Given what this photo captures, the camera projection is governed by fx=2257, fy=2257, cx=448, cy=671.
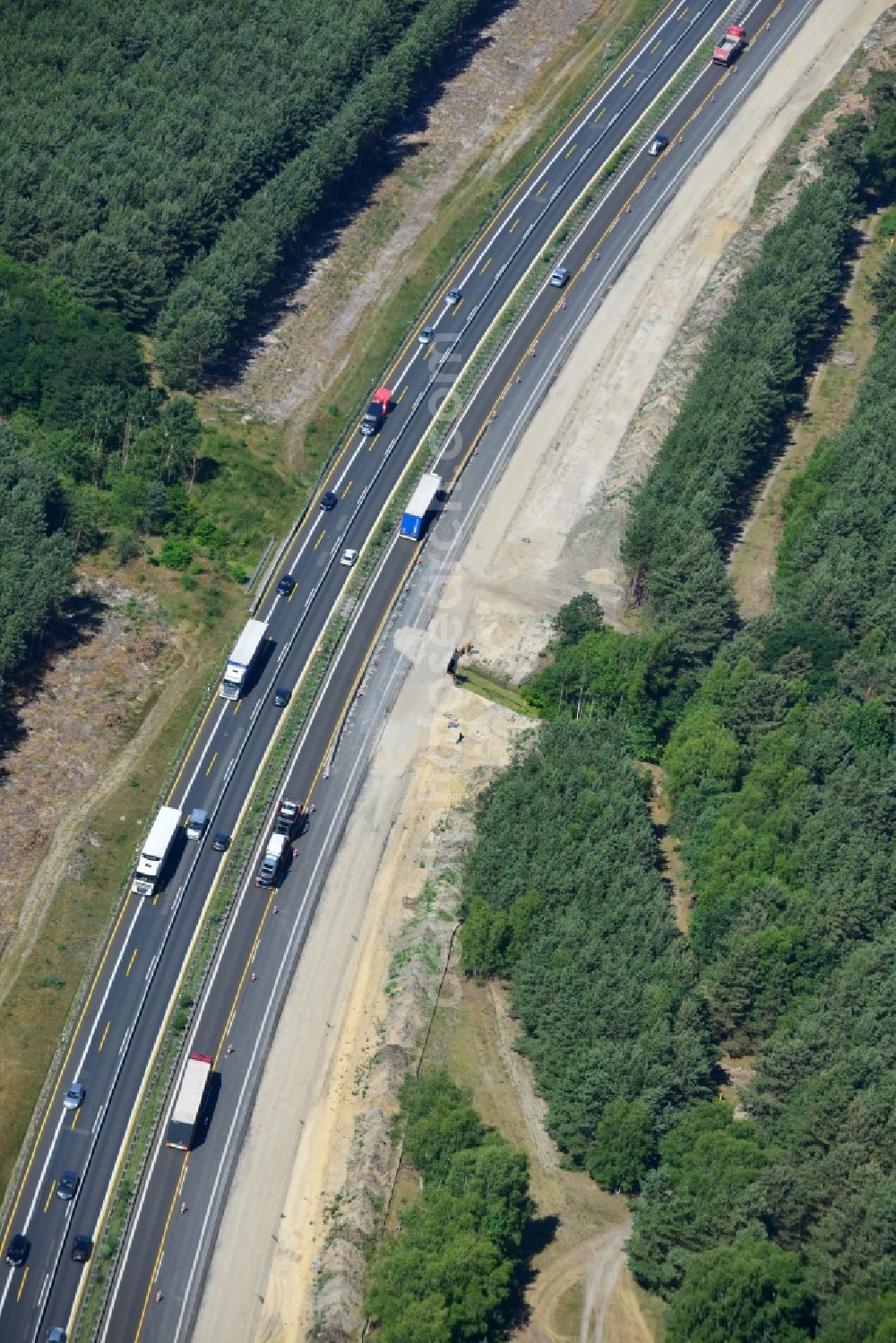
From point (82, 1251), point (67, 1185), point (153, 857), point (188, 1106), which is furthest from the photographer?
point (153, 857)

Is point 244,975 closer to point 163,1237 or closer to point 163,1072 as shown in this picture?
point 163,1072

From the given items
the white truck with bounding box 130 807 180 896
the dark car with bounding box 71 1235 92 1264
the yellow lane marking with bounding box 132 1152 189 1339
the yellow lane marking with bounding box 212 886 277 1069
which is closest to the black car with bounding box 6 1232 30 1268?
the dark car with bounding box 71 1235 92 1264

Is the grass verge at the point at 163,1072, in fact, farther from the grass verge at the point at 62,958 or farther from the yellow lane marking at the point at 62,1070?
the grass verge at the point at 62,958

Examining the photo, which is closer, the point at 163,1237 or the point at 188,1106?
the point at 163,1237

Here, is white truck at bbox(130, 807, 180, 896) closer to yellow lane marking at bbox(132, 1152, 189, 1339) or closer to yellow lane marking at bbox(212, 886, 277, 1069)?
yellow lane marking at bbox(212, 886, 277, 1069)

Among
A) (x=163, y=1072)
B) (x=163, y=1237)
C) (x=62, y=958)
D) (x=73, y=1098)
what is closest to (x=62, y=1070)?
(x=73, y=1098)

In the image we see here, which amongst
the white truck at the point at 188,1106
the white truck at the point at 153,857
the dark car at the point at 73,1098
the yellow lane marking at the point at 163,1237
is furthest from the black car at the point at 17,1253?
the white truck at the point at 153,857

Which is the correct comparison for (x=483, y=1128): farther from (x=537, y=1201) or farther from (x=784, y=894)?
(x=784, y=894)

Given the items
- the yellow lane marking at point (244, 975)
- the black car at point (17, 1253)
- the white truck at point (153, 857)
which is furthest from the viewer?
the white truck at point (153, 857)
